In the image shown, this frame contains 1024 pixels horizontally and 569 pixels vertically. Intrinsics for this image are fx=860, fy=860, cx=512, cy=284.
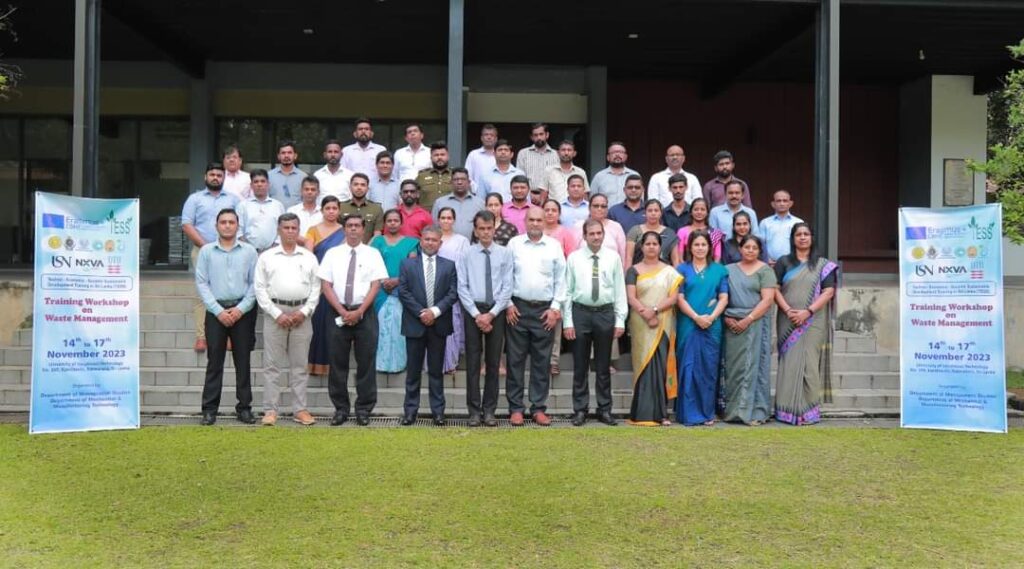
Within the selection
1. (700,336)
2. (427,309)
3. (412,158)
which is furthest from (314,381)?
(700,336)

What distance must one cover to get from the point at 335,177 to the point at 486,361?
2.76 meters

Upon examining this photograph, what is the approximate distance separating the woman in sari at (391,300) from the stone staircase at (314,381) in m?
0.18

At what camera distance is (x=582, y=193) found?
815 centimetres

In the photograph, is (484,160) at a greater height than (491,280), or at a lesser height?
greater

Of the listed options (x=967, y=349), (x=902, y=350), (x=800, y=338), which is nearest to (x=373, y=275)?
(x=800, y=338)

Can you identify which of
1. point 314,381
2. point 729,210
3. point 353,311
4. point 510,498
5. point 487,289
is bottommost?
point 510,498

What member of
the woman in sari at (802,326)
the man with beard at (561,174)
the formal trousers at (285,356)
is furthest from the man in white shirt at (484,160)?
the woman in sari at (802,326)

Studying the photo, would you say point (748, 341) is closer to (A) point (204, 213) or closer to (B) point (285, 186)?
(B) point (285, 186)

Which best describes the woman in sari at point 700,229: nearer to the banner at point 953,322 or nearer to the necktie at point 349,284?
the banner at point 953,322

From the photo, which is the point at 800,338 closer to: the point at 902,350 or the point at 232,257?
the point at 902,350

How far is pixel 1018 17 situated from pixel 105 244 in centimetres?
1115

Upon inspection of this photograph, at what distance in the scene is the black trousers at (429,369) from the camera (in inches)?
277

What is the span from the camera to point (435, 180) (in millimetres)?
8484

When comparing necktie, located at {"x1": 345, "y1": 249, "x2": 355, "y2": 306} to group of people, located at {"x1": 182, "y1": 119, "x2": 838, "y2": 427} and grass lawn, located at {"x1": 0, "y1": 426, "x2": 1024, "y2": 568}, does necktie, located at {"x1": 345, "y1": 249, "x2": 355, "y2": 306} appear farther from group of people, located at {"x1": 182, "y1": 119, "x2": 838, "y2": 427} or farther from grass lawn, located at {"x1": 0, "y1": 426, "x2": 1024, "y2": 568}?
grass lawn, located at {"x1": 0, "y1": 426, "x2": 1024, "y2": 568}
